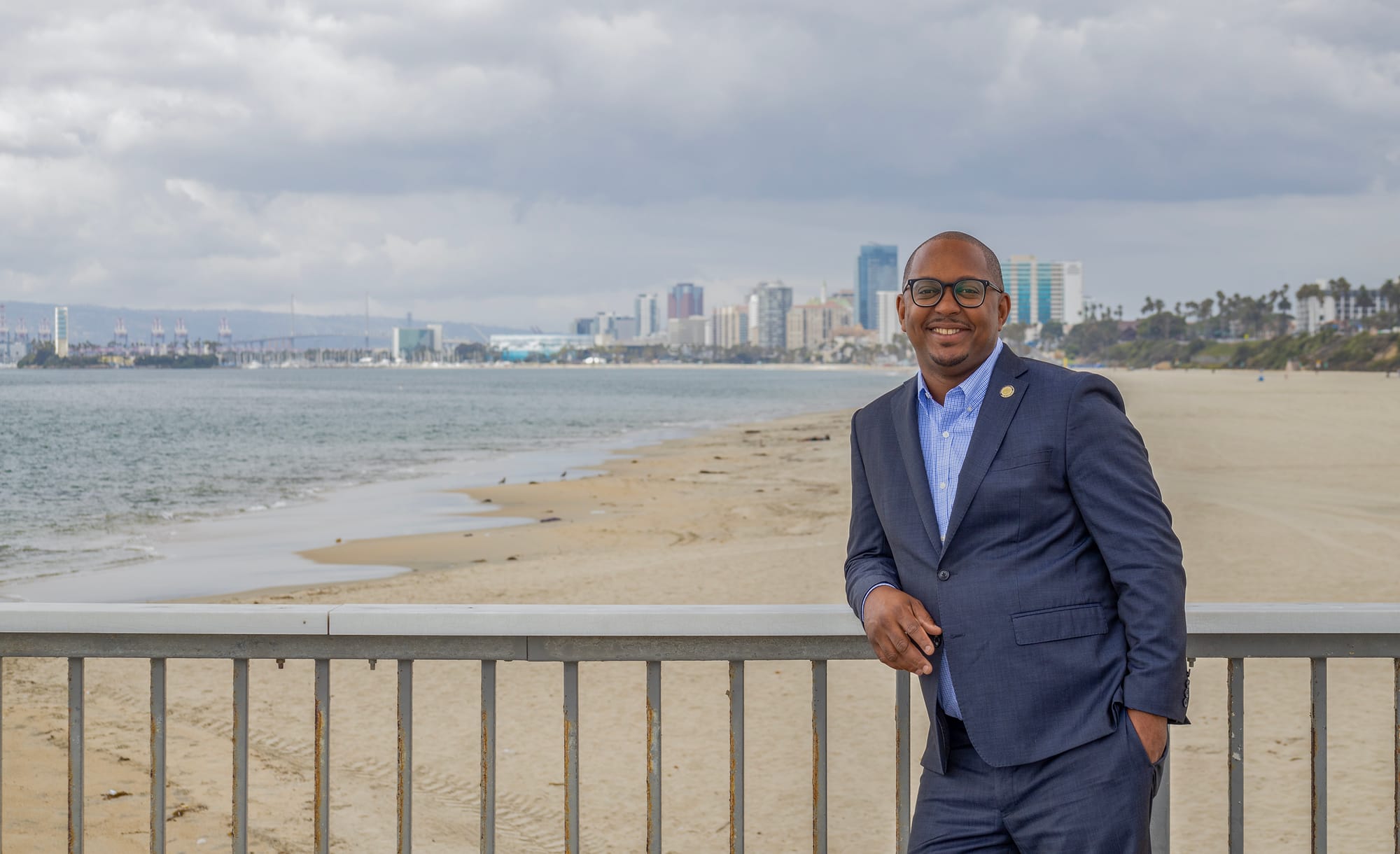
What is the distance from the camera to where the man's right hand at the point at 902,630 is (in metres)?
2.27

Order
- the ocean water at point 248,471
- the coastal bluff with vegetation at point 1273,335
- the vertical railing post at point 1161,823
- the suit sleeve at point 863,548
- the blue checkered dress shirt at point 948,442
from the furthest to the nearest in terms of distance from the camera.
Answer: the coastal bluff with vegetation at point 1273,335 → the ocean water at point 248,471 → the vertical railing post at point 1161,823 → the suit sleeve at point 863,548 → the blue checkered dress shirt at point 948,442

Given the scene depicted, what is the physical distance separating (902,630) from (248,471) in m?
35.7

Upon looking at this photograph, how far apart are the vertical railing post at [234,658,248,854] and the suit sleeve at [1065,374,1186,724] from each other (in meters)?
1.86

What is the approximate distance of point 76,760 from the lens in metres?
2.74

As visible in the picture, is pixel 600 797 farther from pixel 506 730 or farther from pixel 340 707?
pixel 340 707

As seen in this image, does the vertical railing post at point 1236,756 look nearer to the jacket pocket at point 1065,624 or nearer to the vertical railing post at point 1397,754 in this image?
the vertical railing post at point 1397,754

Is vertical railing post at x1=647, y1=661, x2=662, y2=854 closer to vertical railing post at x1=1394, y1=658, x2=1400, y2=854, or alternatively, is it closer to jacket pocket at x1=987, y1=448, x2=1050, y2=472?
jacket pocket at x1=987, y1=448, x2=1050, y2=472

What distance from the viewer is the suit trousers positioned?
213cm

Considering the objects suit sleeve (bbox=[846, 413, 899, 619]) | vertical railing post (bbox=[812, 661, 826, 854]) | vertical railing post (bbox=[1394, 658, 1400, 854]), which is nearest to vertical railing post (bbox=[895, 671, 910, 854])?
vertical railing post (bbox=[812, 661, 826, 854])

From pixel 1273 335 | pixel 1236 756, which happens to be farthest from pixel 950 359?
pixel 1273 335

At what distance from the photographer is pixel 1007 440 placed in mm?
2236

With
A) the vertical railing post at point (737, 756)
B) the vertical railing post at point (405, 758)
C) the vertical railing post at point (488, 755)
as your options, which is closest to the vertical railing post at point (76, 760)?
the vertical railing post at point (405, 758)

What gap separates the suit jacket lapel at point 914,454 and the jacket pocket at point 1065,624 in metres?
0.22

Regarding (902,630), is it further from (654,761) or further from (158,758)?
(158,758)
